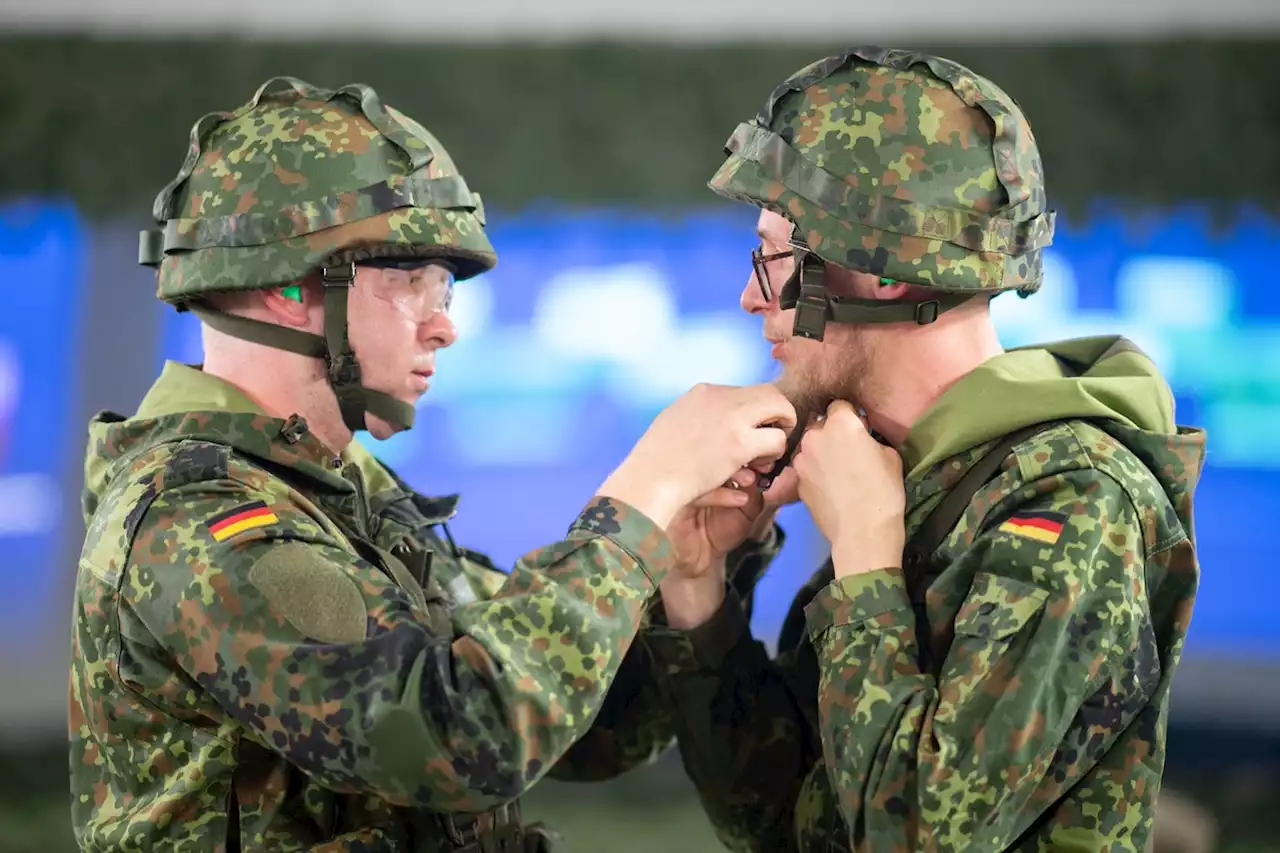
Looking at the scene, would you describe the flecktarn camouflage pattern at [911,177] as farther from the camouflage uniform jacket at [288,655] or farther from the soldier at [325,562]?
the camouflage uniform jacket at [288,655]

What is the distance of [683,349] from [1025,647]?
4.14 metres

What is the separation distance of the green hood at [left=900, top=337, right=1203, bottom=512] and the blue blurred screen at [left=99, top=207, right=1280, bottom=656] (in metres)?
3.51

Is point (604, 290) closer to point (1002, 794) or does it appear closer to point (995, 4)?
point (995, 4)

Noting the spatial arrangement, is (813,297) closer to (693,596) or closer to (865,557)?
(865,557)

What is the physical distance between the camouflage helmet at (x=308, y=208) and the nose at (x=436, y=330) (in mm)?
118

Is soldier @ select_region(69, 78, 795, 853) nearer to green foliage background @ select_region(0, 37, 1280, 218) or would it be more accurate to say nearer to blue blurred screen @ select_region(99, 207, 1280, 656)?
blue blurred screen @ select_region(99, 207, 1280, 656)

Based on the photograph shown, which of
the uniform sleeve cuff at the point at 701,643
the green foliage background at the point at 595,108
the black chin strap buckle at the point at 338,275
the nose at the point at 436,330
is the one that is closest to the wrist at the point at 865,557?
the uniform sleeve cuff at the point at 701,643

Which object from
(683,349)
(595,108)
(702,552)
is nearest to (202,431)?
(702,552)

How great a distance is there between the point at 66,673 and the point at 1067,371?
4.78 metres

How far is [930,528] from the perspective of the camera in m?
2.35

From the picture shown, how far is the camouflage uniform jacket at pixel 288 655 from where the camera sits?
2027 millimetres

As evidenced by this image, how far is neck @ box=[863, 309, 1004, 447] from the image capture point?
247 centimetres

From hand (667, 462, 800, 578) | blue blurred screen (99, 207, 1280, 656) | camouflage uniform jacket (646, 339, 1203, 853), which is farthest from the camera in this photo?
blue blurred screen (99, 207, 1280, 656)

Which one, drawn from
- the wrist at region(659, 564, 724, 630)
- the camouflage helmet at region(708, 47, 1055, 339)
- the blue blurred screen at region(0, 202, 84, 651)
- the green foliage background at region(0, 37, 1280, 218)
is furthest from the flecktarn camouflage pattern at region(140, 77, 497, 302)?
the blue blurred screen at region(0, 202, 84, 651)
